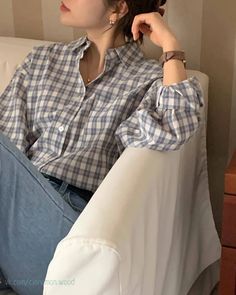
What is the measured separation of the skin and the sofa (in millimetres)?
195

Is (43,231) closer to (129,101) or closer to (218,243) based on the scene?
(129,101)

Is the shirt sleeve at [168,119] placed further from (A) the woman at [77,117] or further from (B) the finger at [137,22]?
(B) the finger at [137,22]

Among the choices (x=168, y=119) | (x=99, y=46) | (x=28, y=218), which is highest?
(x=99, y=46)

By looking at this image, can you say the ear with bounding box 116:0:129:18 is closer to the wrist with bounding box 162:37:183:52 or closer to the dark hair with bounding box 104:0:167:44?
the dark hair with bounding box 104:0:167:44

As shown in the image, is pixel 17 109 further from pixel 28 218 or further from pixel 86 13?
pixel 28 218

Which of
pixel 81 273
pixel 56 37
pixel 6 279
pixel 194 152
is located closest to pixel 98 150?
pixel 194 152

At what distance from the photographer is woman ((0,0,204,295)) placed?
3.54ft

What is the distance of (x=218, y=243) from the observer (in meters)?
1.53

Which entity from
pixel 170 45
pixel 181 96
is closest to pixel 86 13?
pixel 170 45

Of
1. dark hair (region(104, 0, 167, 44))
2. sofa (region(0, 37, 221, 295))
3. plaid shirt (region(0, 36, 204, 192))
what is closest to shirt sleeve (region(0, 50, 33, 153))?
plaid shirt (region(0, 36, 204, 192))

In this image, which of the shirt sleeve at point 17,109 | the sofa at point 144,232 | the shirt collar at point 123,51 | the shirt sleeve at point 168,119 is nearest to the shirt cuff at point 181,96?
the shirt sleeve at point 168,119

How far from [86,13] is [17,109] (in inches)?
12.0

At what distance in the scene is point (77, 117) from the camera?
1.38m

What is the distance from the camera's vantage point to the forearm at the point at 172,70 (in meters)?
1.24
